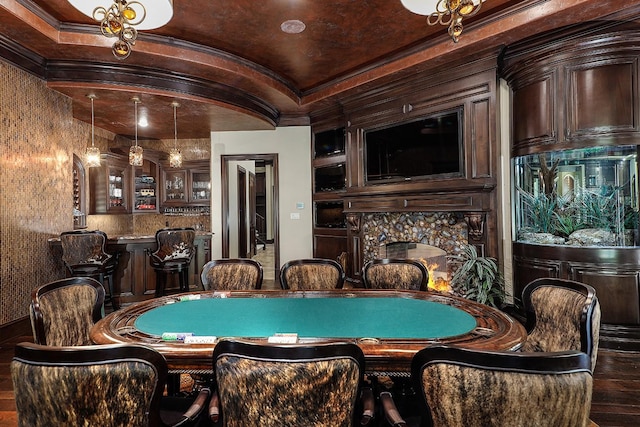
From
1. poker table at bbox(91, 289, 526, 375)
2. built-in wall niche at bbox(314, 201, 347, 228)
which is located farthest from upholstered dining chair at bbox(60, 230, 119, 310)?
built-in wall niche at bbox(314, 201, 347, 228)

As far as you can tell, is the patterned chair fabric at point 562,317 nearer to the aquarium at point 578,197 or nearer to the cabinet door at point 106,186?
the aquarium at point 578,197

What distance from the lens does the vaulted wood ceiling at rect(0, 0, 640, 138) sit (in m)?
3.30

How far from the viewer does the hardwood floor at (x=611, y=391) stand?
7.25 feet

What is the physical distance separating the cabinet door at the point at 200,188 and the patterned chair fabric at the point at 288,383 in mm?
6950

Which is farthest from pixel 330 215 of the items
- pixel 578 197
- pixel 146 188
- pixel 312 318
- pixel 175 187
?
pixel 312 318

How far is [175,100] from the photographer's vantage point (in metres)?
4.75

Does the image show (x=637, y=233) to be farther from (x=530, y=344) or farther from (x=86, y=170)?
(x=86, y=170)

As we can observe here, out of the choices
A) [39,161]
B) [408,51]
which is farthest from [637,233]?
[39,161]

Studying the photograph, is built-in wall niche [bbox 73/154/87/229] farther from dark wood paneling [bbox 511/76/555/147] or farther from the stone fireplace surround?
dark wood paneling [bbox 511/76/555/147]

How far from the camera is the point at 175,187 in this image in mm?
7734

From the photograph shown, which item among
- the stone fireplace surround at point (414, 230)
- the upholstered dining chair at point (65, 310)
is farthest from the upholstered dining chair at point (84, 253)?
the stone fireplace surround at point (414, 230)

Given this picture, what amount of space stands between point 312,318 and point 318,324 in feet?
0.33

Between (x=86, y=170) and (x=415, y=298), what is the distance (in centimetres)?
659

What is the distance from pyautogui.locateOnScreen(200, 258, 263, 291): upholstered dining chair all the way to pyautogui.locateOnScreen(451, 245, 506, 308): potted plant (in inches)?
92.5
